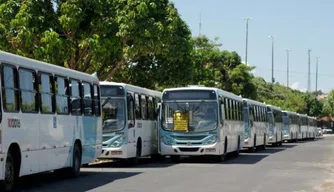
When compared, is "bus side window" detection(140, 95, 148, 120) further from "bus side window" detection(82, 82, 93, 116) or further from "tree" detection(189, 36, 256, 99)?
"tree" detection(189, 36, 256, 99)

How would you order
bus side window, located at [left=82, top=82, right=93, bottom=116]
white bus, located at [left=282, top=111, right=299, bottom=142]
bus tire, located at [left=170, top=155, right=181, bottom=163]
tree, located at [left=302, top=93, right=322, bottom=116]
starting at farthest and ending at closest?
tree, located at [left=302, top=93, right=322, bottom=116], white bus, located at [left=282, top=111, right=299, bottom=142], bus tire, located at [left=170, top=155, right=181, bottom=163], bus side window, located at [left=82, top=82, right=93, bottom=116]

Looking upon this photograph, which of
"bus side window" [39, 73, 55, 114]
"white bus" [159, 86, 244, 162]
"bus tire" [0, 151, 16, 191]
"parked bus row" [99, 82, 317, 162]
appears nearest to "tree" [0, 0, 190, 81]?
"parked bus row" [99, 82, 317, 162]

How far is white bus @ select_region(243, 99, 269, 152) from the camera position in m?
39.7

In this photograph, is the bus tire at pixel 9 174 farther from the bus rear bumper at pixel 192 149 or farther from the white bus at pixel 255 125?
the white bus at pixel 255 125

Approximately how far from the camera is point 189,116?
28.0m

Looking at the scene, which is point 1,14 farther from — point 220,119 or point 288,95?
point 288,95

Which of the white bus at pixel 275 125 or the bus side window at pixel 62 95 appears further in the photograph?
the white bus at pixel 275 125

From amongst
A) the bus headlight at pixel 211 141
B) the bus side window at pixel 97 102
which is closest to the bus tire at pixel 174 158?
the bus headlight at pixel 211 141

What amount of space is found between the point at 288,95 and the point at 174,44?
93.1 m

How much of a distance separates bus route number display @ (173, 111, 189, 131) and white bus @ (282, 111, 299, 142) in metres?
34.1

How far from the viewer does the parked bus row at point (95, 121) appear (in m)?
15.2

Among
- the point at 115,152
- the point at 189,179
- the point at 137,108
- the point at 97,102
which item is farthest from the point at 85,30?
the point at 189,179

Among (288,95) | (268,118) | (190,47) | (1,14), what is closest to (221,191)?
(1,14)

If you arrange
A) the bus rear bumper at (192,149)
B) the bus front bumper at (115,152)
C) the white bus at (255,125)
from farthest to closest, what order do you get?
1. the white bus at (255,125)
2. the bus rear bumper at (192,149)
3. the bus front bumper at (115,152)
